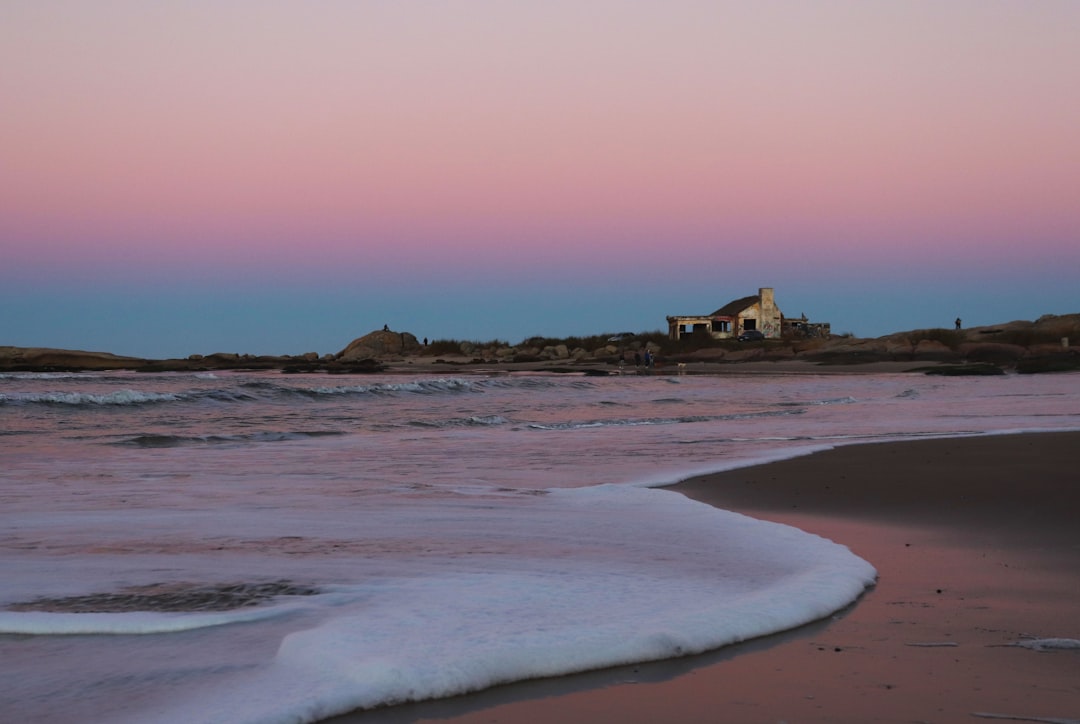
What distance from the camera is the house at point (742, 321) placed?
261 feet

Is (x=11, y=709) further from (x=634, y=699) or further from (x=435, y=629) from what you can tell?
(x=634, y=699)

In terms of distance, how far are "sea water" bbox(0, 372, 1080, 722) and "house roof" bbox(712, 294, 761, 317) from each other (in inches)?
2661

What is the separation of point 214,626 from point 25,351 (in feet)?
202

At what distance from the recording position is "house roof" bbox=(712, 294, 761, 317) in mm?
80125

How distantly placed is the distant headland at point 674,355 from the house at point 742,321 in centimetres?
445

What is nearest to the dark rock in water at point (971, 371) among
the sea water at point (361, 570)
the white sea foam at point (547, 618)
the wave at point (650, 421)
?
the wave at point (650, 421)

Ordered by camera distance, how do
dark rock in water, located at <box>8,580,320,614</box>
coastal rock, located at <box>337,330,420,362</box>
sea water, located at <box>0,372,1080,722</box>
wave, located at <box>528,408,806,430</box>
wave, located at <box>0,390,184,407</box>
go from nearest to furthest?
1. sea water, located at <box>0,372,1080,722</box>
2. dark rock in water, located at <box>8,580,320,614</box>
3. wave, located at <box>528,408,806,430</box>
4. wave, located at <box>0,390,184,407</box>
5. coastal rock, located at <box>337,330,420,362</box>

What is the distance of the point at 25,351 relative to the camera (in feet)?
193

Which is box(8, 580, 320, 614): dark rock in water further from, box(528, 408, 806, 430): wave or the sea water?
box(528, 408, 806, 430): wave

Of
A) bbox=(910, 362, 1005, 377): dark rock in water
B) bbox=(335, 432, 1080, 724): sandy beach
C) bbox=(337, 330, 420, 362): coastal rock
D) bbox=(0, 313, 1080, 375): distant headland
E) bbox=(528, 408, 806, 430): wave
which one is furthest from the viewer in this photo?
bbox=(337, 330, 420, 362): coastal rock

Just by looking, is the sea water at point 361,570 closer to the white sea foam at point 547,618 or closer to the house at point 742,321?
the white sea foam at point 547,618

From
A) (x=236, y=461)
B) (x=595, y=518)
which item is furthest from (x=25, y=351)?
(x=595, y=518)

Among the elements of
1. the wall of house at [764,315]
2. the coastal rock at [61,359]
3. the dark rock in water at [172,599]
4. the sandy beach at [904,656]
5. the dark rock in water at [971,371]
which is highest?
the wall of house at [764,315]

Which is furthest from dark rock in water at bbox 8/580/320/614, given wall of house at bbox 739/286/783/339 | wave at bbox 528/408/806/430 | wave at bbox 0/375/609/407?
wall of house at bbox 739/286/783/339
